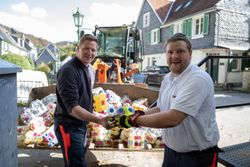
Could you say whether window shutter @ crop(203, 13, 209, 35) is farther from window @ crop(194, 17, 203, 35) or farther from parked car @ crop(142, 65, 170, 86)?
parked car @ crop(142, 65, 170, 86)

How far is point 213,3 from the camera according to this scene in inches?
678

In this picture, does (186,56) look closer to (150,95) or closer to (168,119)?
(168,119)

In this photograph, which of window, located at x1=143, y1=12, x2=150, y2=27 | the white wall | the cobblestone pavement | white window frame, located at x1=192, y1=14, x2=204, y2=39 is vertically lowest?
the cobblestone pavement

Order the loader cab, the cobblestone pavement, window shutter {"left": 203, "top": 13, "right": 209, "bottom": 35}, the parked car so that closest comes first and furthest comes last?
the cobblestone pavement < the loader cab < the parked car < window shutter {"left": 203, "top": 13, "right": 209, "bottom": 35}

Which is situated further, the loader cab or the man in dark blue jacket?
the loader cab

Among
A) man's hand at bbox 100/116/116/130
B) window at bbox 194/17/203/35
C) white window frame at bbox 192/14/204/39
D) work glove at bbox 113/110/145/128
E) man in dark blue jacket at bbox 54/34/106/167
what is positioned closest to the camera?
work glove at bbox 113/110/145/128

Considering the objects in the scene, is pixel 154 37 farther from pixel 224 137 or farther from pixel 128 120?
pixel 128 120

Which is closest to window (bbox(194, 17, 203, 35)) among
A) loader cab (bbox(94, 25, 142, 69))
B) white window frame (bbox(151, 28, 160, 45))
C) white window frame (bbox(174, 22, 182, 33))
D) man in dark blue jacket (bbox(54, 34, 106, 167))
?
white window frame (bbox(174, 22, 182, 33))

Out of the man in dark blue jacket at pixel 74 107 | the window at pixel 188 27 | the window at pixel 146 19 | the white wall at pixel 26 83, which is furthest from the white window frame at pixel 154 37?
the man in dark blue jacket at pixel 74 107

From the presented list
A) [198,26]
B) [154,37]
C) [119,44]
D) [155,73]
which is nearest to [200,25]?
[198,26]

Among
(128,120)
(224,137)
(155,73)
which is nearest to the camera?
(128,120)

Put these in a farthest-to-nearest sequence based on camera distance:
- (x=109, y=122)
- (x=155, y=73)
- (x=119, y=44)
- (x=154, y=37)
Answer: (x=154, y=37), (x=155, y=73), (x=119, y=44), (x=109, y=122)

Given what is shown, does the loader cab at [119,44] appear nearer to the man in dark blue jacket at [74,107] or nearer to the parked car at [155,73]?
the man in dark blue jacket at [74,107]

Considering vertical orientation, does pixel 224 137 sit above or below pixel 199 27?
below
